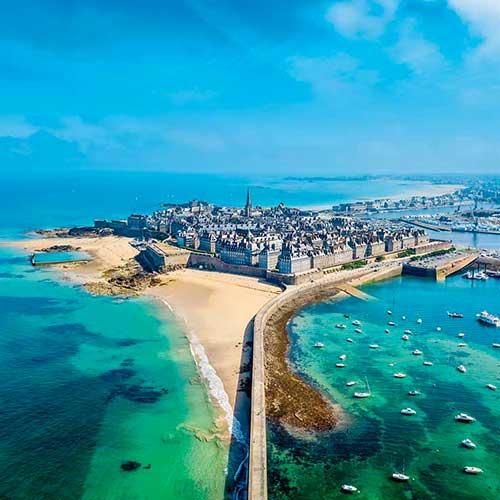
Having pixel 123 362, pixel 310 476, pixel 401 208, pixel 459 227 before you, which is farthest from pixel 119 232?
pixel 401 208

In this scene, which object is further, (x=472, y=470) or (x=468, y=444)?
(x=468, y=444)

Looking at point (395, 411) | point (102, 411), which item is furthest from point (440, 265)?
point (102, 411)

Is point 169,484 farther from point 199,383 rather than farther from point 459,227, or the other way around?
point 459,227

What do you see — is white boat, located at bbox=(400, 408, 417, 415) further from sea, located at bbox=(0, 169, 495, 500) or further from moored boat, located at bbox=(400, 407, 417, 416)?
sea, located at bbox=(0, 169, 495, 500)

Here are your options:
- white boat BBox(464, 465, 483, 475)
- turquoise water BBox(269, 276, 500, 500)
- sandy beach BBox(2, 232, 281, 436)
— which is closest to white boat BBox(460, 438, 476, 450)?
turquoise water BBox(269, 276, 500, 500)

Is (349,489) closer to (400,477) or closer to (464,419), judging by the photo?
(400,477)

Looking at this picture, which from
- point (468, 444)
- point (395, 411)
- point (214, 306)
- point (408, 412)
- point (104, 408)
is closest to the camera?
point (468, 444)
